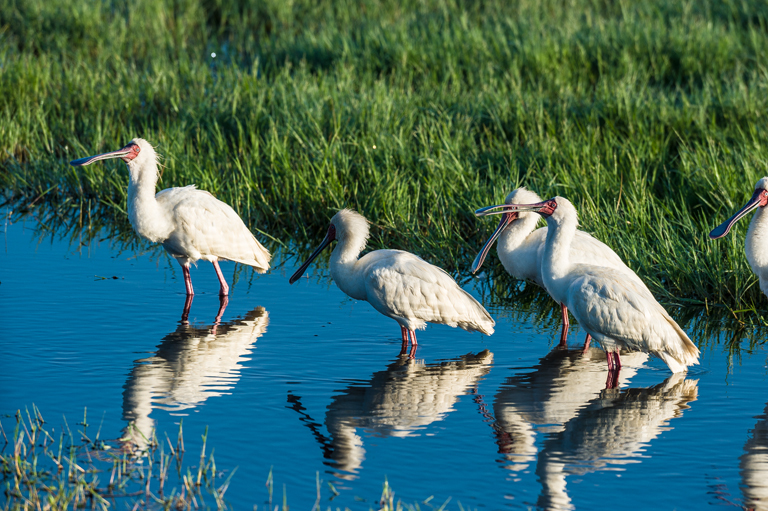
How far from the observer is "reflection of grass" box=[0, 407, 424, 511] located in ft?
13.7

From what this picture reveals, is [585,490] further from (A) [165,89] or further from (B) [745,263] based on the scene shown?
(A) [165,89]

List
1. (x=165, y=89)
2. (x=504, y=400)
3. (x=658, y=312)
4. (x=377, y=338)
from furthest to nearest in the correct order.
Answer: (x=165, y=89), (x=377, y=338), (x=658, y=312), (x=504, y=400)

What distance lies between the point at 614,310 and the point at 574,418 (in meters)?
0.91

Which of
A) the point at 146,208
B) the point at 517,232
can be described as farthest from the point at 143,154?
the point at 517,232

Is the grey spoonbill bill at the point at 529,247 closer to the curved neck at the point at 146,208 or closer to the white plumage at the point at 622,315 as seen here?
the white plumage at the point at 622,315

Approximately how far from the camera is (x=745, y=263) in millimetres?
7391

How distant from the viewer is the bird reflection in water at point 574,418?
475 centimetres

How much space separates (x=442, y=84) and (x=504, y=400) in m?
7.13

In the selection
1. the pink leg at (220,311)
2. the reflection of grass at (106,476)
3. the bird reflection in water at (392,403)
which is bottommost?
the pink leg at (220,311)

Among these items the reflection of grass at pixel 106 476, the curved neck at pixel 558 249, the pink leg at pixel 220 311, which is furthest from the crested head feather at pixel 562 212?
the reflection of grass at pixel 106 476

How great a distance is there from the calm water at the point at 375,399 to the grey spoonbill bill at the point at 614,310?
0.64 ft

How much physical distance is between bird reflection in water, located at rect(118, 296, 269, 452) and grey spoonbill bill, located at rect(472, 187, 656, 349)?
1830 mm

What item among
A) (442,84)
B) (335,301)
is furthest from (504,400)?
(442,84)

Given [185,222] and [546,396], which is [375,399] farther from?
[185,222]
